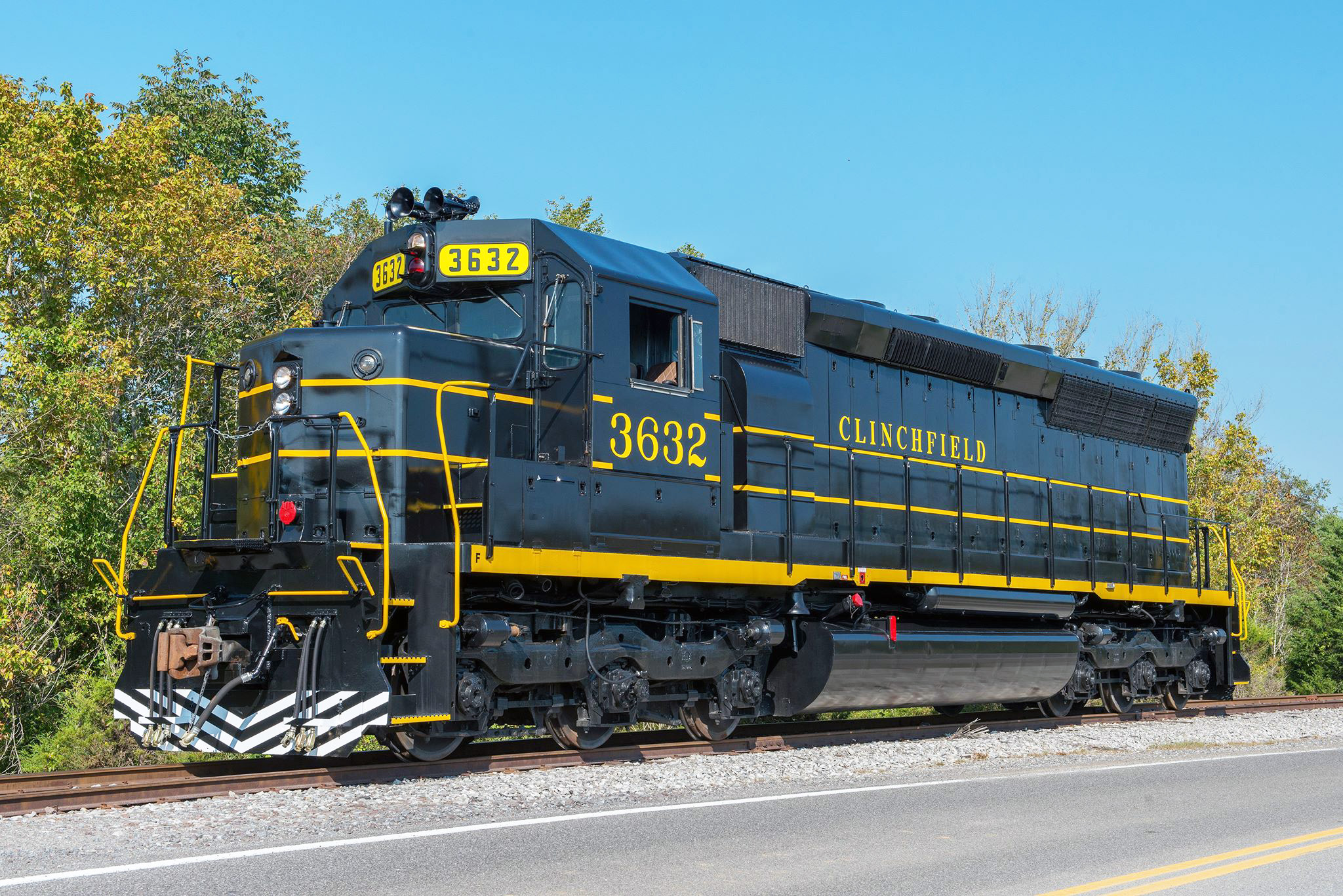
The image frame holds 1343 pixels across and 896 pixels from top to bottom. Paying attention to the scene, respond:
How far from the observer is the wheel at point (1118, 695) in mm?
14273

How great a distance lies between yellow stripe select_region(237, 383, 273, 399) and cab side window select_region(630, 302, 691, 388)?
2.59m

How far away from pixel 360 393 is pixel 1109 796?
541 cm

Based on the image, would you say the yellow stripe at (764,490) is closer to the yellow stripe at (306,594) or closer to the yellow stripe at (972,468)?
the yellow stripe at (972,468)

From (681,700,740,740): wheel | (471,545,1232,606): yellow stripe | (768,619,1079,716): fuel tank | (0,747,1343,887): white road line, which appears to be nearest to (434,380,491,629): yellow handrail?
(471,545,1232,606): yellow stripe

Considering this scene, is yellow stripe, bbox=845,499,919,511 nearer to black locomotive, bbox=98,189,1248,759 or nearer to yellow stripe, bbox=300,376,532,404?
black locomotive, bbox=98,189,1248,759

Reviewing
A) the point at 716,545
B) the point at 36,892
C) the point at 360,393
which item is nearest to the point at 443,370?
the point at 360,393

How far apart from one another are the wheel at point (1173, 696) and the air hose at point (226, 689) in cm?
1156

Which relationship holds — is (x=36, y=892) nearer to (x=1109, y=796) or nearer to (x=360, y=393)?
(x=360, y=393)

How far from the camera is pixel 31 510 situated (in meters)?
15.2

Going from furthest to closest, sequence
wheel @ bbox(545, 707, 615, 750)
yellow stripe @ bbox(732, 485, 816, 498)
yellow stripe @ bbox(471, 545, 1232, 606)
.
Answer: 1. yellow stripe @ bbox(732, 485, 816, 498)
2. wheel @ bbox(545, 707, 615, 750)
3. yellow stripe @ bbox(471, 545, 1232, 606)

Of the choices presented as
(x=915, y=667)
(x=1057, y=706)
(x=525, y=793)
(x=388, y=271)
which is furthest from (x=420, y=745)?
(x=1057, y=706)

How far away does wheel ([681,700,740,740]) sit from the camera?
10008 millimetres

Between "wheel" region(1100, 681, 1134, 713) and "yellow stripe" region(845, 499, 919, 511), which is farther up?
"yellow stripe" region(845, 499, 919, 511)

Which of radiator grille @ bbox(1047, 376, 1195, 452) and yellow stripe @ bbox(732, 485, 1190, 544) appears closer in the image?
yellow stripe @ bbox(732, 485, 1190, 544)
